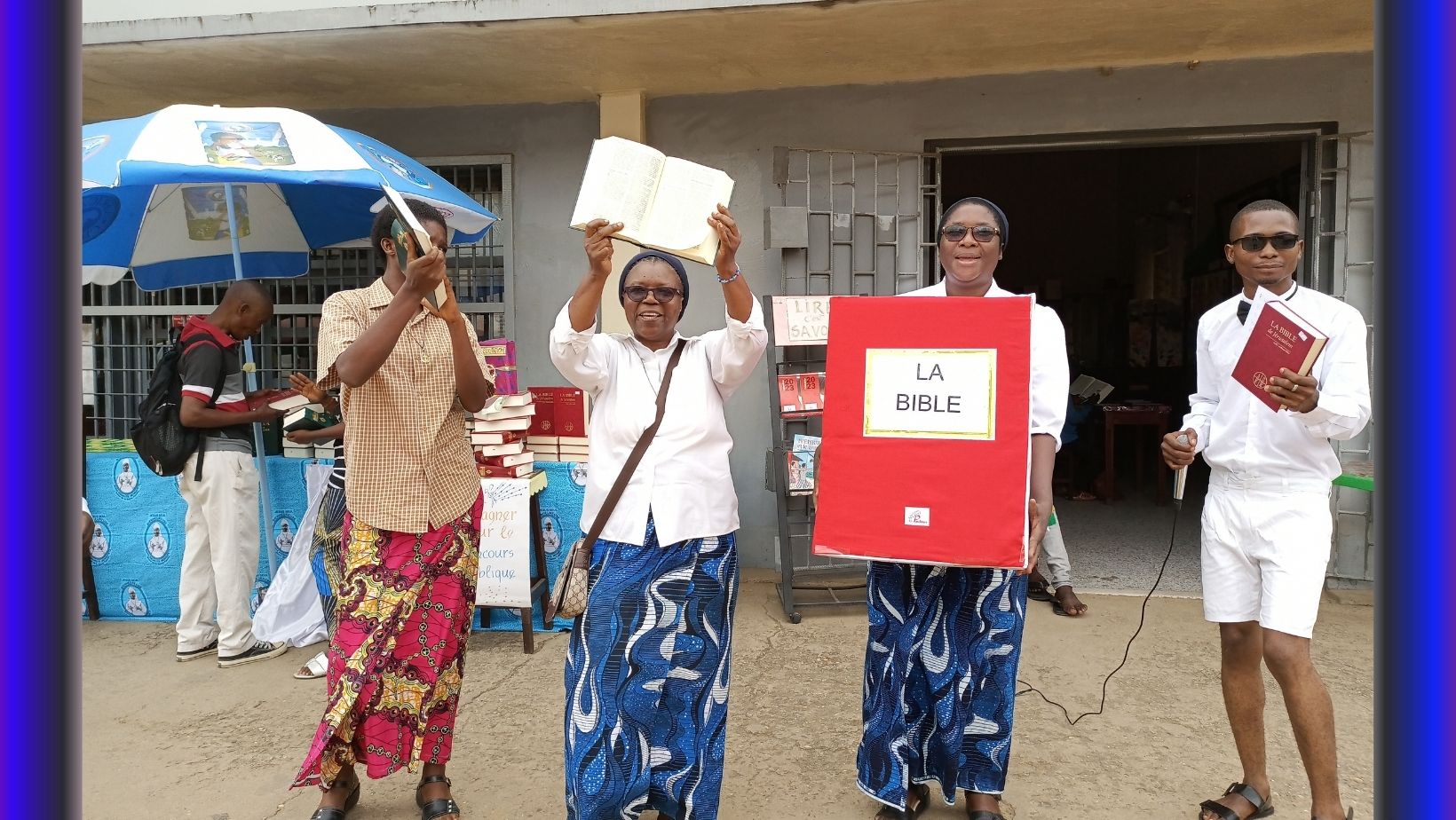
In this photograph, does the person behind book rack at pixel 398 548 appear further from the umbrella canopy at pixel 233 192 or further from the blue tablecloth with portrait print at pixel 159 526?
Answer: the blue tablecloth with portrait print at pixel 159 526

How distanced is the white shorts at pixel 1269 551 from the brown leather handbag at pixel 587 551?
5.93 ft

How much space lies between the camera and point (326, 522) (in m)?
4.12

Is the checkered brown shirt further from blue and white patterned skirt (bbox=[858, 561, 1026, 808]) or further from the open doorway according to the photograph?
the open doorway

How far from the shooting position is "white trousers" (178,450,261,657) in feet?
15.2

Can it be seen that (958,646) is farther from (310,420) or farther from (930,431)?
(310,420)

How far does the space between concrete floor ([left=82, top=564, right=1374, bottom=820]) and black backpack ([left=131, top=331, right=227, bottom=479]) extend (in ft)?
3.51

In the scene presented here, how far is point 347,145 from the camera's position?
4.05 m

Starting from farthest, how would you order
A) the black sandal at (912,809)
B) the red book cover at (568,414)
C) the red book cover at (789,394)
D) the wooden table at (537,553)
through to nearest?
the red book cover at (789,394)
the red book cover at (568,414)
the wooden table at (537,553)
the black sandal at (912,809)

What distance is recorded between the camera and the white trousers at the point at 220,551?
4.64m

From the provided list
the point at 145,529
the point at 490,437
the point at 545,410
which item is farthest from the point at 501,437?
the point at 145,529

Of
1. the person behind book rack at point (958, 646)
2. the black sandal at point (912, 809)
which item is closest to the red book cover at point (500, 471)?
the person behind book rack at point (958, 646)
